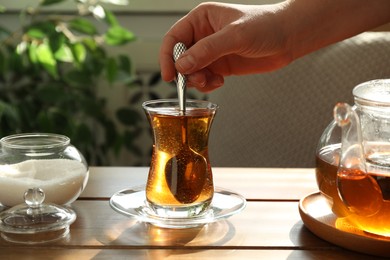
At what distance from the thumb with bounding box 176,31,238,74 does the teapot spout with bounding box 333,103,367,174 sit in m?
0.25

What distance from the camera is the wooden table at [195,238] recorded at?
0.85 m

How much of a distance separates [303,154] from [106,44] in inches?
38.5

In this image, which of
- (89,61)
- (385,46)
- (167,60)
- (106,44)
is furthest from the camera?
(106,44)

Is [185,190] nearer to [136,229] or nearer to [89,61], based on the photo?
[136,229]

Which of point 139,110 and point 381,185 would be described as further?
point 139,110

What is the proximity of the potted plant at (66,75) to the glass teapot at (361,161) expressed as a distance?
4.60 feet

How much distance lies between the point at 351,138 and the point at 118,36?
1.54 m

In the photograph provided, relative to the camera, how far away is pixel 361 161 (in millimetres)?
826

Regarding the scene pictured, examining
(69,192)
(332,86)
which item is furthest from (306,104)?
(69,192)

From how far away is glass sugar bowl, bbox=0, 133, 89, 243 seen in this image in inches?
36.6

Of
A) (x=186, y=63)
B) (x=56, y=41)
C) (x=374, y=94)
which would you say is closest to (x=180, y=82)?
(x=186, y=63)

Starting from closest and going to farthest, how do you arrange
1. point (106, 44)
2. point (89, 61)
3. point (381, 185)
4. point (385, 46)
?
point (381, 185) < point (385, 46) < point (89, 61) < point (106, 44)

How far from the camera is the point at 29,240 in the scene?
0.89m

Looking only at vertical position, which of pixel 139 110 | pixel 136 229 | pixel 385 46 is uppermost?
pixel 385 46
